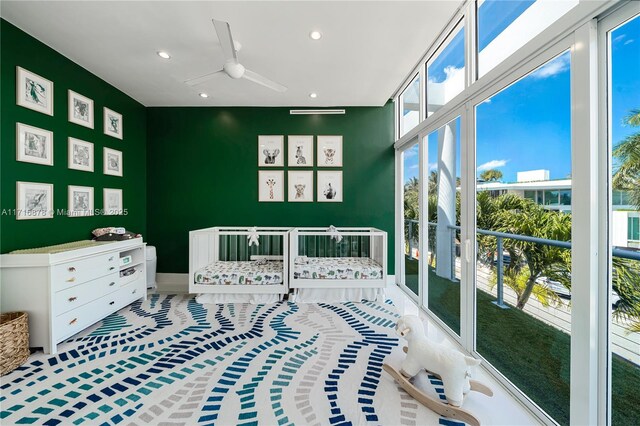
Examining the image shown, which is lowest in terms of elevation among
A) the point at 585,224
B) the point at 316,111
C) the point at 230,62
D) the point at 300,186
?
the point at 585,224

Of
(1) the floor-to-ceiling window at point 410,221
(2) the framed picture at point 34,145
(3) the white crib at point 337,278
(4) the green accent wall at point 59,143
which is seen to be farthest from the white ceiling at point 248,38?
(3) the white crib at point 337,278

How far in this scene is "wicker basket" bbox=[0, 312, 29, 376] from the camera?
70.2 inches

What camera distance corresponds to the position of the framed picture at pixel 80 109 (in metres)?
2.70

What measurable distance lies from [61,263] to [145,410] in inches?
58.1

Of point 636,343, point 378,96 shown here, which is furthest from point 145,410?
point 378,96

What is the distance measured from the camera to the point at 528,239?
1862mm

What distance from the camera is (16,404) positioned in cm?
153

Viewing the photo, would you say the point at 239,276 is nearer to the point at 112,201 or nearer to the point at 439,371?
the point at 112,201

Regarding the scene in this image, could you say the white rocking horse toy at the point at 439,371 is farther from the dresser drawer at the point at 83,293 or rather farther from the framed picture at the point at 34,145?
the framed picture at the point at 34,145

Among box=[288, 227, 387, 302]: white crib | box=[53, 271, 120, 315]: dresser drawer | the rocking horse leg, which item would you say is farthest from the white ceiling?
the rocking horse leg

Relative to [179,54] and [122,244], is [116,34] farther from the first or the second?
[122,244]

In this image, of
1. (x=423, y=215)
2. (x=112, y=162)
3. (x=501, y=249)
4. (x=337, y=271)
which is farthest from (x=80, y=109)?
(x=501, y=249)

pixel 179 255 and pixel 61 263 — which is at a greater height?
pixel 61 263

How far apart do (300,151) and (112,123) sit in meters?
2.46
